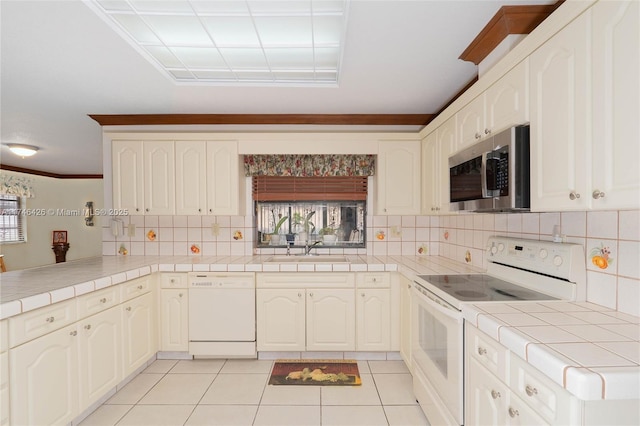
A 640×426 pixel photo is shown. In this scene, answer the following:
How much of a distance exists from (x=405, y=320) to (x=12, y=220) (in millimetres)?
8139

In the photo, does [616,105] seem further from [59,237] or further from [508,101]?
[59,237]

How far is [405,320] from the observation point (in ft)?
8.50

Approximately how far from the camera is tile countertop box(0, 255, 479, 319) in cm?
170

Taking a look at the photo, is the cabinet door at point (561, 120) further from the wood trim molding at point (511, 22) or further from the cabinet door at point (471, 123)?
the cabinet door at point (471, 123)

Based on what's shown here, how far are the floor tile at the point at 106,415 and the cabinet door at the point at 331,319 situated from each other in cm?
138

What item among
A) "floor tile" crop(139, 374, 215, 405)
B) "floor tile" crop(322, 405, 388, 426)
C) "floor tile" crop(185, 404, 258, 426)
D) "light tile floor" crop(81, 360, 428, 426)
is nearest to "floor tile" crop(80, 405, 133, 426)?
"light tile floor" crop(81, 360, 428, 426)

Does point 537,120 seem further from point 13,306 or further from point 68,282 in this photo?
point 68,282

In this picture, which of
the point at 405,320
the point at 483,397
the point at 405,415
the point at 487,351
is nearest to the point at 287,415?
the point at 405,415

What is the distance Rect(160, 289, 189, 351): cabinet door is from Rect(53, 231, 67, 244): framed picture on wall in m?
6.55

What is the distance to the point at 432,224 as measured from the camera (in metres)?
3.29

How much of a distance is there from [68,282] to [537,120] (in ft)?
8.75

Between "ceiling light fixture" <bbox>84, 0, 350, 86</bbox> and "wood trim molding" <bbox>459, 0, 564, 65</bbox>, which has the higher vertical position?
"ceiling light fixture" <bbox>84, 0, 350, 86</bbox>

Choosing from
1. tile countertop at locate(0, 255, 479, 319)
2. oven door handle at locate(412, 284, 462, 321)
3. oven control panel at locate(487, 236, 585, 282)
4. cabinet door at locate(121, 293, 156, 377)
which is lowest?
cabinet door at locate(121, 293, 156, 377)

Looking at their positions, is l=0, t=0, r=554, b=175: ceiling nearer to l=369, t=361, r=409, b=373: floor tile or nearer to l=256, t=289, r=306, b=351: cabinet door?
l=256, t=289, r=306, b=351: cabinet door
